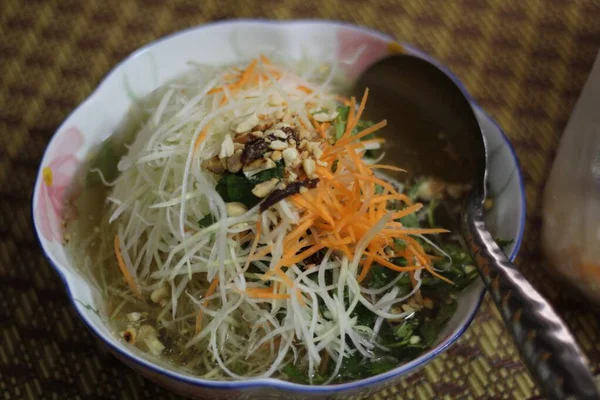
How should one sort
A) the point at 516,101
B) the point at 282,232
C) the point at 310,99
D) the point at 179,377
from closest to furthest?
the point at 179,377, the point at 282,232, the point at 310,99, the point at 516,101

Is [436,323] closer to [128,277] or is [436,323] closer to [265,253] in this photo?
[265,253]

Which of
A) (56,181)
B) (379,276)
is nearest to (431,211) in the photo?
(379,276)

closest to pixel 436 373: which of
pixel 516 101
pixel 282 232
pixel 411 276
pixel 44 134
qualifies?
pixel 411 276

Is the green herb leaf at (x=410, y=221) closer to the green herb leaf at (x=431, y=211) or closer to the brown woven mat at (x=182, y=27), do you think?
the green herb leaf at (x=431, y=211)

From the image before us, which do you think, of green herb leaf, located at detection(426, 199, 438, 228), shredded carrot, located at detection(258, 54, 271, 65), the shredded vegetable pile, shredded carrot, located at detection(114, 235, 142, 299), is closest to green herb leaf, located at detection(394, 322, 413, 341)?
the shredded vegetable pile

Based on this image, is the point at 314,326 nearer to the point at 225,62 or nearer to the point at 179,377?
the point at 179,377

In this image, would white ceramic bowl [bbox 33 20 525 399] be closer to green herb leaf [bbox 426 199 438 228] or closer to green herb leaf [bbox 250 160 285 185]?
green herb leaf [bbox 426 199 438 228]
